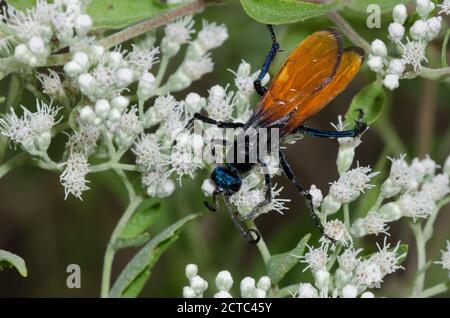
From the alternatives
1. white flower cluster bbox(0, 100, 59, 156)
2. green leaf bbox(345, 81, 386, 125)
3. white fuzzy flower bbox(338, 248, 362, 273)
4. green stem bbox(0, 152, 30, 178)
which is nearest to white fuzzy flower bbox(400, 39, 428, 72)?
green leaf bbox(345, 81, 386, 125)

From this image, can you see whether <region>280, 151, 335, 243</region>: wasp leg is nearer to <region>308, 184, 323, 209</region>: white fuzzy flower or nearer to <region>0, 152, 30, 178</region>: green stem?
<region>308, 184, 323, 209</region>: white fuzzy flower

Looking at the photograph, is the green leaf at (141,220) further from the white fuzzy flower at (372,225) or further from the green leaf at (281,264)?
the white fuzzy flower at (372,225)

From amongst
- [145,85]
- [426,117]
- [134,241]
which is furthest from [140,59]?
[426,117]

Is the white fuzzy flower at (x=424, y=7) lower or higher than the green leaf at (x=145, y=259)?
higher

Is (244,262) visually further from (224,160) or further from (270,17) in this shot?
(270,17)

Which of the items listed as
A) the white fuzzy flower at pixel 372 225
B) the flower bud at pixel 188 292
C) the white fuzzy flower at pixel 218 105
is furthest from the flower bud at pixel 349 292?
the white fuzzy flower at pixel 218 105
